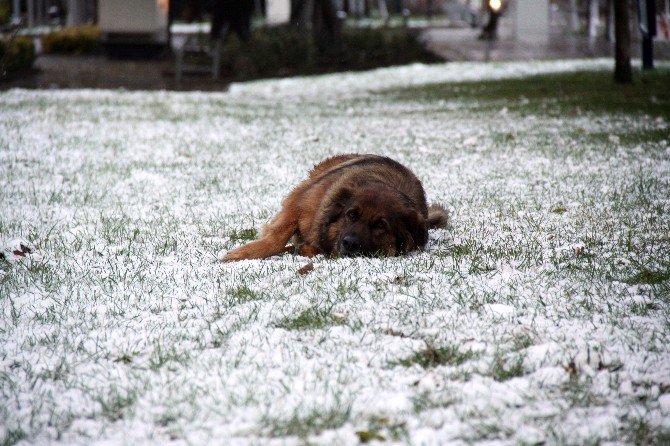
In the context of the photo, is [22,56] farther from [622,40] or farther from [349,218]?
[349,218]

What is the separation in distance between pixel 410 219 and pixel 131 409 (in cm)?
263

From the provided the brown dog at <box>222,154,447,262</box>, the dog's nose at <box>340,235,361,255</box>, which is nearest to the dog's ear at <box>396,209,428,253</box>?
the brown dog at <box>222,154,447,262</box>

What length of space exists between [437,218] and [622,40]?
1261 cm

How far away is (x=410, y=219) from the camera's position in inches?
201

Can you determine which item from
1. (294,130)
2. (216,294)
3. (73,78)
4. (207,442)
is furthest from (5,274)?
(73,78)

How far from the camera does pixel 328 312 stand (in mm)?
3906

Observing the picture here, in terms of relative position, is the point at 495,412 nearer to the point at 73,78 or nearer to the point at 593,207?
the point at 593,207

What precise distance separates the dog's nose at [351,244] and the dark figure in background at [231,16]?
23.9 metres

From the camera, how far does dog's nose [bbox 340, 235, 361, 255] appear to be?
4.91m

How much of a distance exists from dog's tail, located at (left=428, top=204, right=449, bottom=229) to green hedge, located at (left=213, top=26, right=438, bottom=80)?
721 inches

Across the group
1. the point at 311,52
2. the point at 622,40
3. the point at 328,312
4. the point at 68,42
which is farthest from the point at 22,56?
the point at 328,312

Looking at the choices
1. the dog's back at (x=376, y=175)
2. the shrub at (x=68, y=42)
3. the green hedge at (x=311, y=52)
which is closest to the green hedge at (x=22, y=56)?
the green hedge at (x=311, y=52)

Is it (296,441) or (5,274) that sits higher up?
(5,274)

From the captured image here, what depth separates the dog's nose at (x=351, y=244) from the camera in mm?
4910
